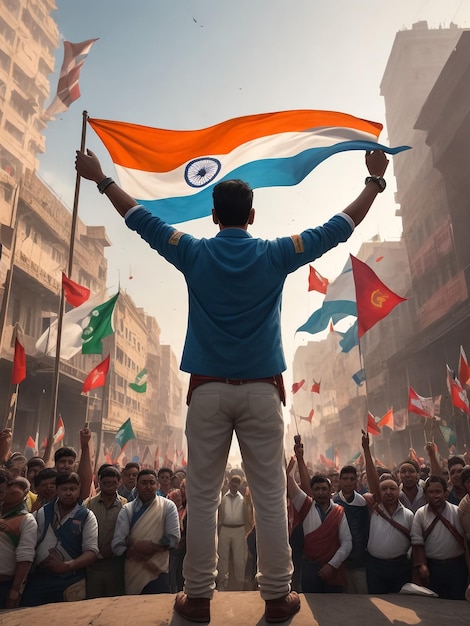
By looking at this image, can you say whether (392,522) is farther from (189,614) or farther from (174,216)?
(174,216)

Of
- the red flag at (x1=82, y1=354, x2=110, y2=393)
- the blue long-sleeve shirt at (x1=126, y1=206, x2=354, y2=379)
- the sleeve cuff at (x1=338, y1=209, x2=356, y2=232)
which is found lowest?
the blue long-sleeve shirt at (x1=126, y1=206, x2=354, y2=379)

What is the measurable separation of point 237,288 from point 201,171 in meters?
2.22

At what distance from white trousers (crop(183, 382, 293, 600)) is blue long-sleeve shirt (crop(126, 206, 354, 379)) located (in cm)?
14

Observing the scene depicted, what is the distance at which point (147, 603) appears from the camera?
2508mm

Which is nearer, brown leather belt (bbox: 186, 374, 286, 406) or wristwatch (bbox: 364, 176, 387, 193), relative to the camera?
brown leather belt (bbox: 186, 374, 286, 406)

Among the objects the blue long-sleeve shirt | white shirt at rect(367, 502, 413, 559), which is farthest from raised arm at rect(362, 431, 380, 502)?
the blue long-sleeve shirt

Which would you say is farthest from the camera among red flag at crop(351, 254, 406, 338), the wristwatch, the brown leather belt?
red flag at crop(351, 254, 406, 338)

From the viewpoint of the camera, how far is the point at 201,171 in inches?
168

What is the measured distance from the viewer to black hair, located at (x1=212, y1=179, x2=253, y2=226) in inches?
102

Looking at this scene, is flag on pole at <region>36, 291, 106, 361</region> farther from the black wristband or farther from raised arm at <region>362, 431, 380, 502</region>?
the black wristband

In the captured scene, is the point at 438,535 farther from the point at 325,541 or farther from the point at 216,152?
the point at 216,152

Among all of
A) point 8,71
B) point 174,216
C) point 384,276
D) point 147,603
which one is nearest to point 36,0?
point 8,71

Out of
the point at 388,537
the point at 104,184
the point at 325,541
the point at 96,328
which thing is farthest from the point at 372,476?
the point at 96,328

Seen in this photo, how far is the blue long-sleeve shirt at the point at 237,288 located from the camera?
2.35 metres
